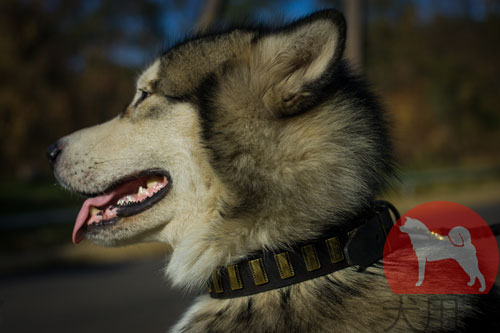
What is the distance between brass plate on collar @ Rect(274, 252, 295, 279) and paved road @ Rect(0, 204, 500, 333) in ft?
11.0

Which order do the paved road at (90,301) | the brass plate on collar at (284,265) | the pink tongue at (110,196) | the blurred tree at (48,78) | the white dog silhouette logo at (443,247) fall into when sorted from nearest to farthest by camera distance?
the brass plate on collar at (284,265) < the white dog silhouette logo at (443,247) < the pink tongue at (110,196) < the paved road at (90,301) < the blurred tree at (48,78)

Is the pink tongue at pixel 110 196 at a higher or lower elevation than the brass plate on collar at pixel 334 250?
higher

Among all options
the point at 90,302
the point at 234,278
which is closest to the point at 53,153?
the point at 234,278

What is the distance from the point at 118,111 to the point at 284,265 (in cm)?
1043

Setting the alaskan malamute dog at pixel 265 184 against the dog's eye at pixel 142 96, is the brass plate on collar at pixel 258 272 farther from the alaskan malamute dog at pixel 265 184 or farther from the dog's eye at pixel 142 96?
the dog's eye at pixel 142 96

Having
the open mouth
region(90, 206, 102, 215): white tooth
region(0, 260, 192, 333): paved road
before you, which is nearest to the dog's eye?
the open mouth

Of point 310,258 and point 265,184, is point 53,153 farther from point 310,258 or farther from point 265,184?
point 310,258

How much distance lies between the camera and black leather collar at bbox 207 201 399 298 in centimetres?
180

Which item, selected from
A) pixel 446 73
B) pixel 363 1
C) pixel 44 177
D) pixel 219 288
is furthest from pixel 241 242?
pixel 446 73

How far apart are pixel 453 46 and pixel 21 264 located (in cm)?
2155

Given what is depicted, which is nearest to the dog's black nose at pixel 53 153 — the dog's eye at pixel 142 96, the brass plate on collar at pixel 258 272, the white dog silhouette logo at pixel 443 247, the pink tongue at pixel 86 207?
the pink tongue at pixel 86 207

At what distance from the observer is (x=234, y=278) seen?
189 centimetres

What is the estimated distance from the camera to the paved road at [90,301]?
16.9 ft

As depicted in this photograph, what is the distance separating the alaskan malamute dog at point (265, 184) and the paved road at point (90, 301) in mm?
3037
